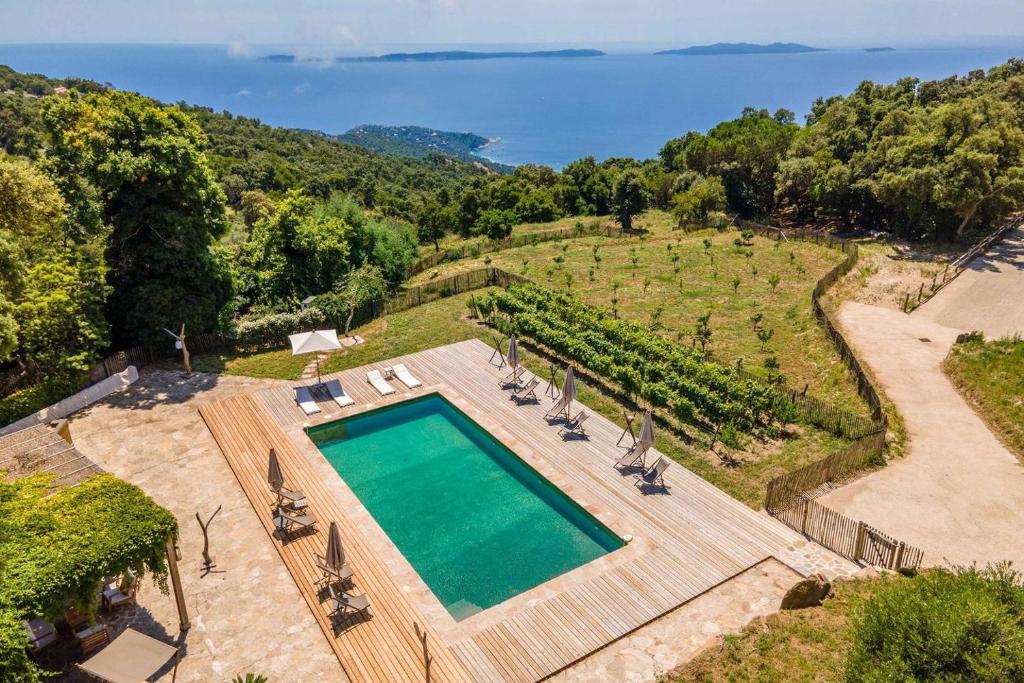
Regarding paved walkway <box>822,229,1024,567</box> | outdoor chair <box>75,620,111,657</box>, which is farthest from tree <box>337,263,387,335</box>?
paved walkway <box>822,229,1024,567</box>

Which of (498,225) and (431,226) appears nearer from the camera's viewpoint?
(498,225)

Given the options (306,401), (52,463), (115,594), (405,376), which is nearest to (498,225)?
(405,376)

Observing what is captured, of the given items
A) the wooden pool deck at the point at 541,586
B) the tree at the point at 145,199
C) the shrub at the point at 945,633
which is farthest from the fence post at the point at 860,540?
the tree at the point at 145,199

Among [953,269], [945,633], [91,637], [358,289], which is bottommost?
[91,637]

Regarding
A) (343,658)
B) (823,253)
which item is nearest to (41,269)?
(343,658)

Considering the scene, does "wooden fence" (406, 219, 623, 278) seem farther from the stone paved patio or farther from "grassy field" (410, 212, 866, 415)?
the stone paved patio

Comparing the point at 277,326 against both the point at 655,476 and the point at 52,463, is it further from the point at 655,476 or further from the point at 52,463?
the point at 655,476

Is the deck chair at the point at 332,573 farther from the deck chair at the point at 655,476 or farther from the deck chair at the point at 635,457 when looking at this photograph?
the deck chair at the point at 635,457
